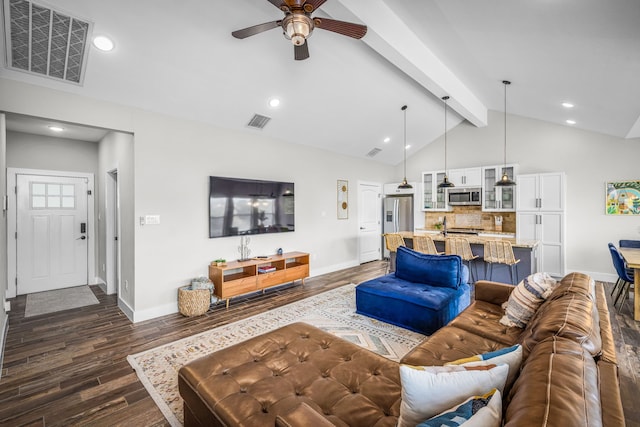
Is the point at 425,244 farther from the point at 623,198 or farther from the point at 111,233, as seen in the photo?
the point at 111,233

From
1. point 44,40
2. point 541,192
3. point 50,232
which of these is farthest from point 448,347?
point 50,232

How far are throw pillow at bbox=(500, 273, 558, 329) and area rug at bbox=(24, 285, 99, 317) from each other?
536 cm

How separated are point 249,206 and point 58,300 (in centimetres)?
321

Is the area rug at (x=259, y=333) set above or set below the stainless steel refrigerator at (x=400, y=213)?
below

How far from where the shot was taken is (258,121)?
182 inches

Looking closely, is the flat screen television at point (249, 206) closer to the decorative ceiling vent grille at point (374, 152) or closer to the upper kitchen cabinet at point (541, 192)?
the decorative ceiling vent grille at point (374, 152)

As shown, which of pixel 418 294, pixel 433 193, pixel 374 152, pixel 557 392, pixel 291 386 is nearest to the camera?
pixel 557 392

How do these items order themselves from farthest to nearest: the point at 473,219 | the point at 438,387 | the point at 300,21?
1. the point at 473,219
2. the point at 300,21
3. the point at 438,387

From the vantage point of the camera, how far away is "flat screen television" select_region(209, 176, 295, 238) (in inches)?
173

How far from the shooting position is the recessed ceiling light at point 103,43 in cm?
273

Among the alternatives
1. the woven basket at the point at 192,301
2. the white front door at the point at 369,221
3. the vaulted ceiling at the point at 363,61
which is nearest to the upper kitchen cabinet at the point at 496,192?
the vaulted ceiling at the point at 363,61

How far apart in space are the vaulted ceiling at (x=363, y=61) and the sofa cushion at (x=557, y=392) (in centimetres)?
266

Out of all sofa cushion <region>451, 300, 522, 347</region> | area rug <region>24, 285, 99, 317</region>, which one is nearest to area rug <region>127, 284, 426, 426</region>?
sofa cushion <region>451, 300, 522, 347</region>

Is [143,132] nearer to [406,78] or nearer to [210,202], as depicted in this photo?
[210,202]
